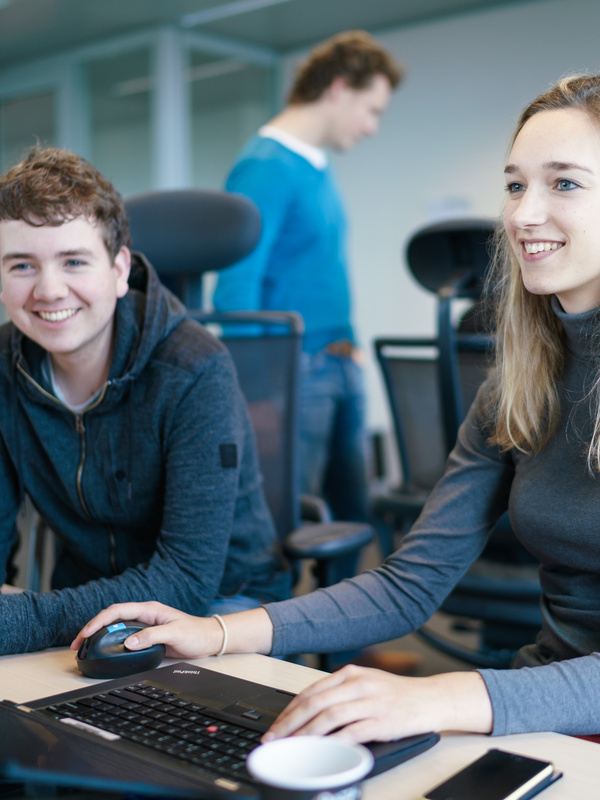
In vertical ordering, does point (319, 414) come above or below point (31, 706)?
above

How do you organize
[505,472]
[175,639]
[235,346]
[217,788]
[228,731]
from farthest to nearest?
[235,346] < [505,472] < [175,639] < [228,731] < [217,788]

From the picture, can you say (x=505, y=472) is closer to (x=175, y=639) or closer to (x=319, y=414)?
(x=175, y=639)

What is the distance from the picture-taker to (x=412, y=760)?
2.25 feet

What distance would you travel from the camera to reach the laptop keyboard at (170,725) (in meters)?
0.64

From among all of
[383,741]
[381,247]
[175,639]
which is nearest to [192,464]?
[175,639]

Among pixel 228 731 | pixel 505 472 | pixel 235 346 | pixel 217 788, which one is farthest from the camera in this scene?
pixel 235 346

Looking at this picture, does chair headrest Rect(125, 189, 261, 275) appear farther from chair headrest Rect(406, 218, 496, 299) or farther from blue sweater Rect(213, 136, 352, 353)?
blue sweater Rect(213, 136, 352, 353)

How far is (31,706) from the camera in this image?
750mm

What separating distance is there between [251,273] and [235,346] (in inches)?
21.4

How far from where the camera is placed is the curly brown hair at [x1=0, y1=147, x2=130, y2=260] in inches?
47.4

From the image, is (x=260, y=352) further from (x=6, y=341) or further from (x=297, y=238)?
(x=297, y=238)

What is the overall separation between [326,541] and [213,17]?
4245 millimetres

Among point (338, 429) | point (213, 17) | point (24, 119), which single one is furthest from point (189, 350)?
point (24, 119)

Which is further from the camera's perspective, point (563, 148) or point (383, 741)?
point (563, 148)
